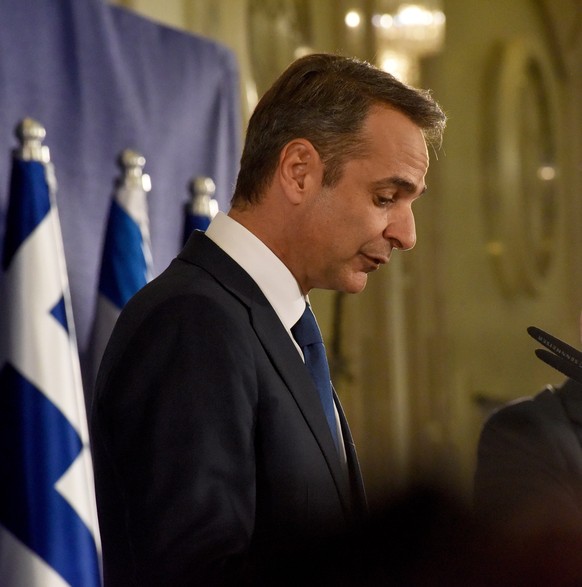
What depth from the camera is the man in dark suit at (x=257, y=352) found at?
1341 millimetres

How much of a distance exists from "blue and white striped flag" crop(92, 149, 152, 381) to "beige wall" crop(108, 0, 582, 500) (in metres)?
1.56

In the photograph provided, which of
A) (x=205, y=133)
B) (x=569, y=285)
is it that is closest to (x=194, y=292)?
(x=205, y=133)

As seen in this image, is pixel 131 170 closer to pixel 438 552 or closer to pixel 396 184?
pixel 396 184

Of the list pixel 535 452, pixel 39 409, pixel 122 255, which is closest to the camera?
pixel 535 452

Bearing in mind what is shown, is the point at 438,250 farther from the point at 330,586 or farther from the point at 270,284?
the point at 330,586

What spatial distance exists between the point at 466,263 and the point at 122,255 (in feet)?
11.7

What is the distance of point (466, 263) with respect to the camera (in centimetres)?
620

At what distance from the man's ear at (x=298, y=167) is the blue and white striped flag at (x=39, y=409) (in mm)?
1091

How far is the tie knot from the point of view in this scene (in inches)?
67.6

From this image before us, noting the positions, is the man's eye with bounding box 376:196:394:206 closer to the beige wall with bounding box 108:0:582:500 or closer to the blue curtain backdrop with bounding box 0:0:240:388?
the blue curtain backdrop with bounding box 0:0:240:388

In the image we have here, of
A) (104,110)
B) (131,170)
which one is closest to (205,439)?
(131,170)

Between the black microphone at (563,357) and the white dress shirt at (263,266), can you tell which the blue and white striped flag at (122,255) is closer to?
the white dress shirt at (263,266)

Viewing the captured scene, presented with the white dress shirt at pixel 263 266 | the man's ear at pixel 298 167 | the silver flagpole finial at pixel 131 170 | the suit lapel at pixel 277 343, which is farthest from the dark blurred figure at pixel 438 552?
the silver flagpole finial at pixel 131 170

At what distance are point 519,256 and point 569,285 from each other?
110 centimetres
